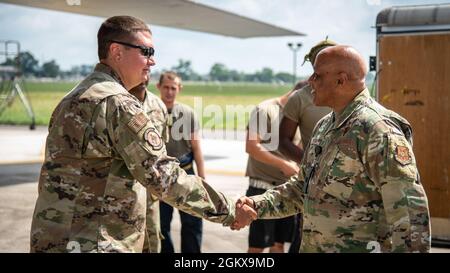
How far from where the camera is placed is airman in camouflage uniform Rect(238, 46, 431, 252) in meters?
2.73

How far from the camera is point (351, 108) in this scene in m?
3.12

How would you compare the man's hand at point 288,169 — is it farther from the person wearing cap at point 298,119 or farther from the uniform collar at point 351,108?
the uniform collar at point 351,108

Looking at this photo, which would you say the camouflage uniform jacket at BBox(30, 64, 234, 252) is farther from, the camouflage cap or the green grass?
the green grass

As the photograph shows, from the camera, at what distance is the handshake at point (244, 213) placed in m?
3.63

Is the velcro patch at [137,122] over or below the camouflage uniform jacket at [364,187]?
over

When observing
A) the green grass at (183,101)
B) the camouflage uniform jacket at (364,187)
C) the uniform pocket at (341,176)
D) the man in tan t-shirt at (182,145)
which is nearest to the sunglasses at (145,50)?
the camouflage uniform jacket at (364,187)

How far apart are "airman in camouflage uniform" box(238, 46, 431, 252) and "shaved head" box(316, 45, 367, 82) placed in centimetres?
1

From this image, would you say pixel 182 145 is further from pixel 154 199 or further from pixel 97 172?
pixel 97 172


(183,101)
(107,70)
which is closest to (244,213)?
(107,70)

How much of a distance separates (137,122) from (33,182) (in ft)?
32.6

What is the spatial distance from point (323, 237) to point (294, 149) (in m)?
2.20

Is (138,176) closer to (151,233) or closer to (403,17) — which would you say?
(151,233)

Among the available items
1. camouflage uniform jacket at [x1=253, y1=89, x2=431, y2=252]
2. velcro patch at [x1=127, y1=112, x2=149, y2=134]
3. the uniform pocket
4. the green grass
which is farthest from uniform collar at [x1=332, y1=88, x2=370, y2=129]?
the green grass

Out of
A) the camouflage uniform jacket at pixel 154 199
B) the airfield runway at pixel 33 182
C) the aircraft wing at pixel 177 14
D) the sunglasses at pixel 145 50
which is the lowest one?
the airfield runway at pixel 33 182
